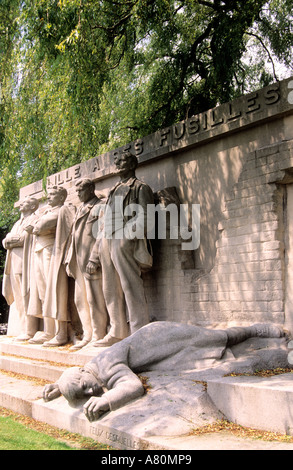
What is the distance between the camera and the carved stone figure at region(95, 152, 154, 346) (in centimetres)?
692

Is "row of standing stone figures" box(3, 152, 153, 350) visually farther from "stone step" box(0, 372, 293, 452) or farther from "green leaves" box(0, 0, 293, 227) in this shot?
"stone step" box(0, 372, 293, 452)

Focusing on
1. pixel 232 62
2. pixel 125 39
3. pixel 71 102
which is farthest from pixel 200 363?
pixel 232 62

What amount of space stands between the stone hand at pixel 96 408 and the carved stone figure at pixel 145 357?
17cm

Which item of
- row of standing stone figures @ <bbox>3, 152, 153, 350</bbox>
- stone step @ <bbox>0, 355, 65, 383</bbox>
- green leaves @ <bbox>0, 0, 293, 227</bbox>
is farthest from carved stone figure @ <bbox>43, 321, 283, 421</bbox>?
green leaves @ <bbox>0, 0, 293, 227</bbox>

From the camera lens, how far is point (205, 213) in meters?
7.04

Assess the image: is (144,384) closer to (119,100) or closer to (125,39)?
(125,39)

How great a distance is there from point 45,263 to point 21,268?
4.69ft

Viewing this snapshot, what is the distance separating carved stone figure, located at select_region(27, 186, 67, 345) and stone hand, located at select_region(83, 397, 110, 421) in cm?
406

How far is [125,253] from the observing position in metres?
6.97

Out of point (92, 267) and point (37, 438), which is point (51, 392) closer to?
point (37, 438)

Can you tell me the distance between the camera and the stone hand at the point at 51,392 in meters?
5.32

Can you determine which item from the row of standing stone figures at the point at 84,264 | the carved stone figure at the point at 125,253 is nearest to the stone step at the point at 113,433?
the carved stone figure at the point at 125,253

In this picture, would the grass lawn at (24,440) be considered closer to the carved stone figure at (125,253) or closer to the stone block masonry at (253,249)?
the carved stone figure at (125,253)

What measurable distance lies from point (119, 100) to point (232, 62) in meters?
2.77
